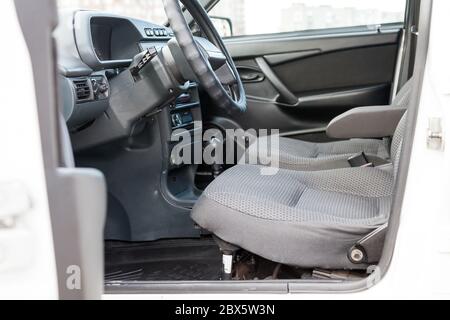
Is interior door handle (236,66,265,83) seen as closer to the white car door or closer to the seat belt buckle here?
the seat belt buckle

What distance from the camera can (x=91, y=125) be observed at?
2.06 meters

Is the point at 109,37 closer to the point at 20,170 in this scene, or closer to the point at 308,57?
the point at 308,57

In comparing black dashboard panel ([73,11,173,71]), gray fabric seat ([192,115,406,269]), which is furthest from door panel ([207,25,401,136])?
gray fabric seat ([192,115,406,269])

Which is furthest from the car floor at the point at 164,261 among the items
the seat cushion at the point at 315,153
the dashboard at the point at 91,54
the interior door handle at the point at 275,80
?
the interior door handle at the point at 275,80

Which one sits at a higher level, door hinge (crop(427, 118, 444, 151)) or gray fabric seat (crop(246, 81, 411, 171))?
door hinge (crop(427, 118, 444, 151))

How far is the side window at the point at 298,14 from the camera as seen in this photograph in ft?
9.04

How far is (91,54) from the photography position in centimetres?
192

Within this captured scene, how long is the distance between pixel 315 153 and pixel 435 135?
1180 mm

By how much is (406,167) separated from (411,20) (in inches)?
61.5

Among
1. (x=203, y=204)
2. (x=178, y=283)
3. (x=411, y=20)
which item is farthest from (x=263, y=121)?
(x=178, y=283)

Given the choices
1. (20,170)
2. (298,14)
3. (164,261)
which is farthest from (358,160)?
(20,170)

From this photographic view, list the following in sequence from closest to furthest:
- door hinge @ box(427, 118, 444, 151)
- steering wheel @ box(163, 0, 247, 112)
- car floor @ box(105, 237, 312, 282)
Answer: door hinge @ box(427, 118, 444, 151) < steering wheel @ box(163, 0, 247, 112) < car floor @ box(105, 237, 312, 282)

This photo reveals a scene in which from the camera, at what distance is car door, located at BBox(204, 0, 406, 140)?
2.78 metres

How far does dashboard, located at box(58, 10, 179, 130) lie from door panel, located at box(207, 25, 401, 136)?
0.72 metres
